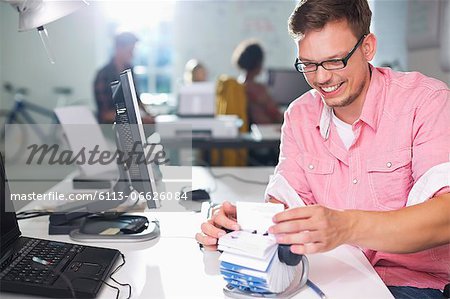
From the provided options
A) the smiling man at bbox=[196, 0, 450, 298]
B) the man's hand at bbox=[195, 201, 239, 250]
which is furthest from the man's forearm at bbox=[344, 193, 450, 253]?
the man's hand at bbox=[195, 201, 239, 250]

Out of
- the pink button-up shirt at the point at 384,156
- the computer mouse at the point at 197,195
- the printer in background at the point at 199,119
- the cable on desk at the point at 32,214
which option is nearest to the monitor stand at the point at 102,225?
the cable on desk at the point at 32,214

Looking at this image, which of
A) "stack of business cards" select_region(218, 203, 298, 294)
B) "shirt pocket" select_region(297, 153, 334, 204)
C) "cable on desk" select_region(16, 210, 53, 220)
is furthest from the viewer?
"cable on desk" select_region(16, 210, 53, 220)

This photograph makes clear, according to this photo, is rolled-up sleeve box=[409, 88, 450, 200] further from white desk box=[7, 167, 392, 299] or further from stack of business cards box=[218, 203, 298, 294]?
stack of business cards box=[218, 203, 298, 294]

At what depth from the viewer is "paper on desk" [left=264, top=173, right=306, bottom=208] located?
1.36 m

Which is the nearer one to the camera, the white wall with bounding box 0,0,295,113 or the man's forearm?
the man's forearm

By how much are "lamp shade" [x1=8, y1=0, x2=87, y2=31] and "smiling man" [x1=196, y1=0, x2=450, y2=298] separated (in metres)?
0.59

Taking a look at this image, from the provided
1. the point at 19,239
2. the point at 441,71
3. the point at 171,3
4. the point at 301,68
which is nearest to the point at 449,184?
the point at 301,68

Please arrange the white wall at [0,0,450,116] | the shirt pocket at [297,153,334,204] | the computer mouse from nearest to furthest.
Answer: the shirt pocket at [297,153,334,204], the computer mouse, the white wall at [0,0,450,116]

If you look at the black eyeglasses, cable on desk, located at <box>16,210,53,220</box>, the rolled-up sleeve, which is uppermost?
the black eyeglasses

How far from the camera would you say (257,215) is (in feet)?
3.08

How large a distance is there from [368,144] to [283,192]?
265mm

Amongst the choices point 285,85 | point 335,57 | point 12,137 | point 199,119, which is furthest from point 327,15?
point 12,137

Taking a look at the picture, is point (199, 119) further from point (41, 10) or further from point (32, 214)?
point (41, 10)

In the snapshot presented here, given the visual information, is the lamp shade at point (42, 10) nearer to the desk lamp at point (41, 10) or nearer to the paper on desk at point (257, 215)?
the desk lamp at point (41, 10)
